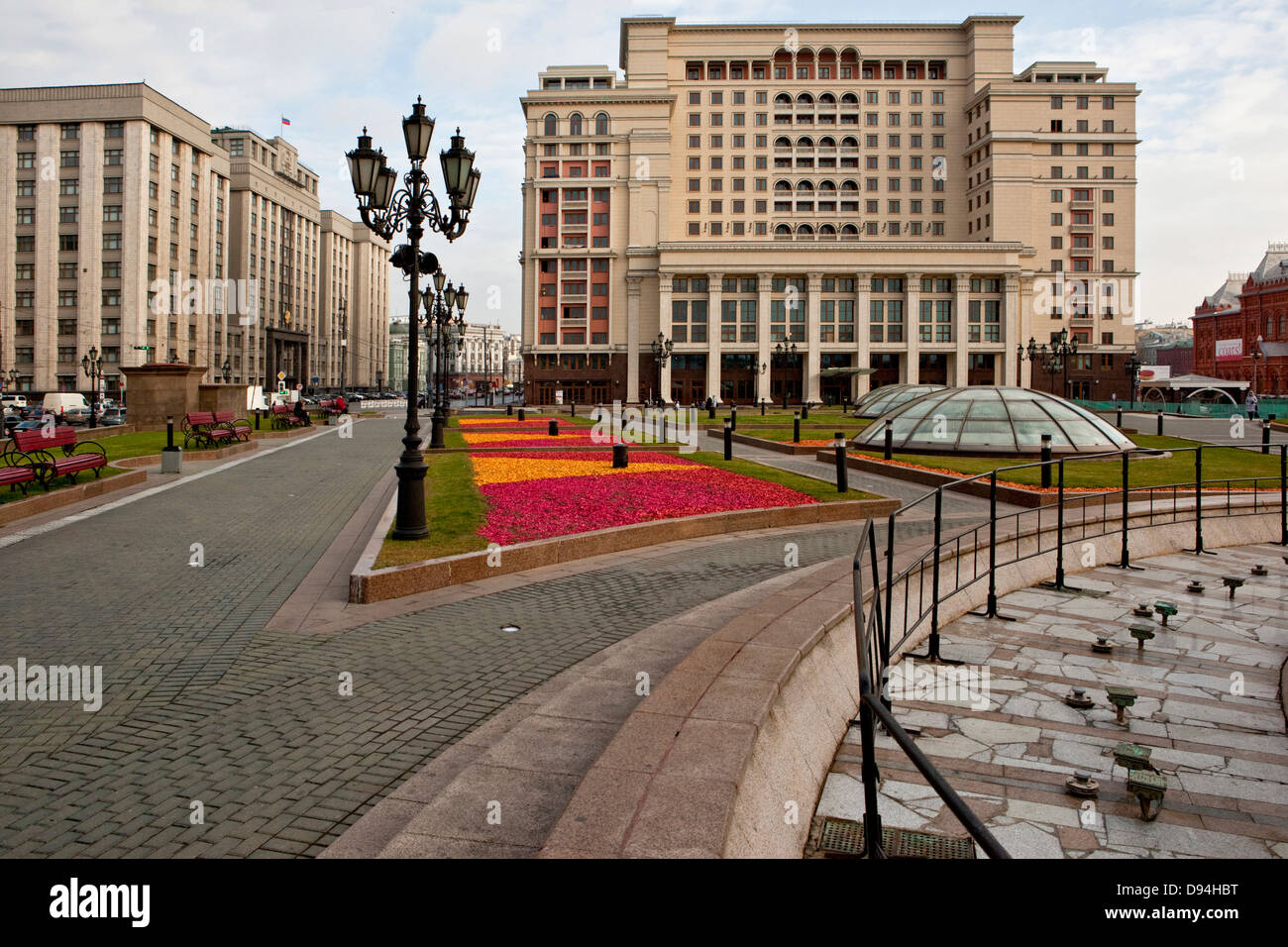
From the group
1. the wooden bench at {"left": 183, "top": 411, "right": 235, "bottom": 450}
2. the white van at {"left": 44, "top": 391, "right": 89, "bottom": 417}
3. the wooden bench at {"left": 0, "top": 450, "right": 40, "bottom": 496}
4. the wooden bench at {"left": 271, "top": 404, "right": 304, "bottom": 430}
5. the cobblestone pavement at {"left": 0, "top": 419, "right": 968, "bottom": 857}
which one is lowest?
the cobblestone pavement at {"left": 0, "top": 419, "right": 968, "bottom": 857}

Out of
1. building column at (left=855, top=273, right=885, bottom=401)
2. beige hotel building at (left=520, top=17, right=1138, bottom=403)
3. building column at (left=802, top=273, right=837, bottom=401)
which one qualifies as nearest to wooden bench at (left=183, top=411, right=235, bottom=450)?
beige hotel building at (left=520, top=17, right=1138, bottom=403)

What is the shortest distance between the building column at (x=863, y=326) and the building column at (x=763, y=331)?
8598 millimetres

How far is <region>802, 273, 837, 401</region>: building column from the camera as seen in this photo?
8412cm

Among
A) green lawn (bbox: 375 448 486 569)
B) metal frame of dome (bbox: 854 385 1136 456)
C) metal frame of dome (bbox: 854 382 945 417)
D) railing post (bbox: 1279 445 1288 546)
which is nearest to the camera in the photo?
green lawn (bbox: 375 448 486 569)

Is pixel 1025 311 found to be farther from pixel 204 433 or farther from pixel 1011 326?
pixel 204 433

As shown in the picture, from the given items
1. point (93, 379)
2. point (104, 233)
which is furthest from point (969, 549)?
point (104, 233)

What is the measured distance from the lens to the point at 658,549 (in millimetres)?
11547

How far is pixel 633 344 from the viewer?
87.2 m

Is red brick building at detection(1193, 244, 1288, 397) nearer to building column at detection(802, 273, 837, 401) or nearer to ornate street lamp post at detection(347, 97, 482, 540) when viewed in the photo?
building column at detection(802, 273, 837, 401)

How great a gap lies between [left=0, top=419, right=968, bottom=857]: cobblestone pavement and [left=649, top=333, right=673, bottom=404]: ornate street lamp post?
2438 inches

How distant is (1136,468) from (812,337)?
218ft
